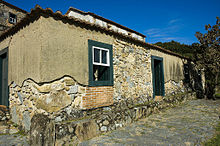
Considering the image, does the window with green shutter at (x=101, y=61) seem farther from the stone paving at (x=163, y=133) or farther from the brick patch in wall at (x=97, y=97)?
the stone paving at (x=163, y=133)

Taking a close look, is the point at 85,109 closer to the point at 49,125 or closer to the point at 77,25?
the point at 49,125

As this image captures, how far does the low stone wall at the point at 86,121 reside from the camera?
10.5ft

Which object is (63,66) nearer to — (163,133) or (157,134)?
(157,134)

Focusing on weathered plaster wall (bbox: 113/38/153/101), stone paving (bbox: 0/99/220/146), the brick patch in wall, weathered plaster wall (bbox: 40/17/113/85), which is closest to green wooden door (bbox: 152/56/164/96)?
weathered plaster wall (bbox: 113/38/153/101)

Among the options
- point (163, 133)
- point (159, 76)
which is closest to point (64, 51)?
point (163, 133)

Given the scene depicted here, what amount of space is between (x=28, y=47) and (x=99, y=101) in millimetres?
2518

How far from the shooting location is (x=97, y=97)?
15.1 feet

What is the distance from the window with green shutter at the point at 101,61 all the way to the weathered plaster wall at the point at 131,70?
0.28m

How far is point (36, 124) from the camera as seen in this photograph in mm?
3152

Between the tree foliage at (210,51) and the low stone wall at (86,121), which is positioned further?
the tree foliage at (210,51)

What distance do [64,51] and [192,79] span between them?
31.3ft

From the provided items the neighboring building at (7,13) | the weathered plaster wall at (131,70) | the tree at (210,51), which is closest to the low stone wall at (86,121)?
the weathered plaster wall at (131,70)

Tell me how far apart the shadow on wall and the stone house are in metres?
5.26

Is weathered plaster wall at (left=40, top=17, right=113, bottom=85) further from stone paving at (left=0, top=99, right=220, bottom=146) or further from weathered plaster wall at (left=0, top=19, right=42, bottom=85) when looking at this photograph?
stone paving at (left=0, top=99, right=220, bottom=146)
